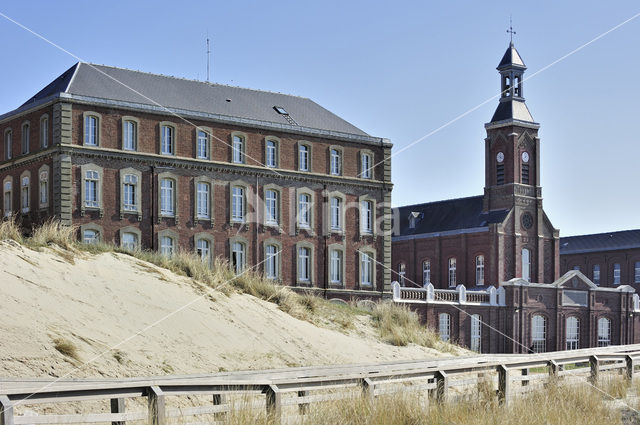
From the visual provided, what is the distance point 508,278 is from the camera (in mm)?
71438

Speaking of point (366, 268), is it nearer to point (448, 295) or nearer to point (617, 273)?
point (448, 295)

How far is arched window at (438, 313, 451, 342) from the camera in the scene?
61969 millimetres

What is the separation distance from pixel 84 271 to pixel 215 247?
795 inches

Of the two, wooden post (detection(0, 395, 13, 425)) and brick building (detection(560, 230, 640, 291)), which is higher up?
wooden post (detection(0, 395, 13, 425))

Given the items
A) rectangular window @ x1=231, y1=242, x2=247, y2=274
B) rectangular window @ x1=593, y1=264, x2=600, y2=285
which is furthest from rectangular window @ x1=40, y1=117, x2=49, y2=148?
rectangular window @ x1=593, y1=264, x2=600, y2=285

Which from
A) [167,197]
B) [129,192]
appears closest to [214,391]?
[129,192]

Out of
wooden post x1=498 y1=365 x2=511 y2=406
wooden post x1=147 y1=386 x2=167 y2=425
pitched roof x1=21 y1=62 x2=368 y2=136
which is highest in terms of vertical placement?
pitched roof x1=21 y1=62 x2=368 y2=136

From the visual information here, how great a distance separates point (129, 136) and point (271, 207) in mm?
8634

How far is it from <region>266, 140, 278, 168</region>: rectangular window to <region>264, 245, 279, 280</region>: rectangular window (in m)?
4.26

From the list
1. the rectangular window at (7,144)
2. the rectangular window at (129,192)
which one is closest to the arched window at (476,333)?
the rectangular window at (129,192)

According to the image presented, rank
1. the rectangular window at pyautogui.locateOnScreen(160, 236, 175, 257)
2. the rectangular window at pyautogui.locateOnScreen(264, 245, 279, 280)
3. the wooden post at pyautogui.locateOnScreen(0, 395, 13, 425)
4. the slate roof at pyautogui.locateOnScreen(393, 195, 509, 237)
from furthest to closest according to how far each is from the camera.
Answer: the slate roof at pyautogui.locateOnScreen(393, 195, 509, 237)
the rectangular window at pyautogui.locateOnScreen(264, 245, 279, 280)
the rectangular window at pyautogui.locateOnScreen(160, 236, 175, 257)
the wooden post at pyautogui.locateOnScreen(0, 395, 13, 425)

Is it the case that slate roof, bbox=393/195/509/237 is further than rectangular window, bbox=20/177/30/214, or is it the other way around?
slate roof, bbox=393/195/509/237

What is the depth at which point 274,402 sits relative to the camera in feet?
45.3

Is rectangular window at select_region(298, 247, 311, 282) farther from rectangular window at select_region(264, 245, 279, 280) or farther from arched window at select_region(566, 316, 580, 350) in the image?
arched window at select_region(566, 316, 580, 350)
